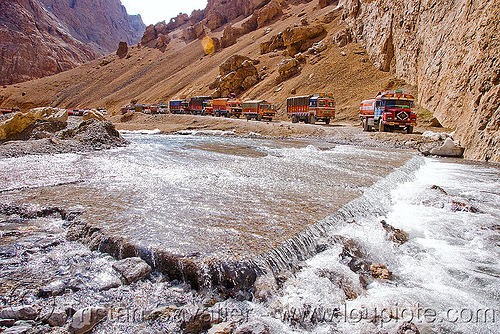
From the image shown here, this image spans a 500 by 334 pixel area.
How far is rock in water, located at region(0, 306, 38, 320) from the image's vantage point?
3651mm

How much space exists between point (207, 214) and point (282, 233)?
→ 6.56 feet

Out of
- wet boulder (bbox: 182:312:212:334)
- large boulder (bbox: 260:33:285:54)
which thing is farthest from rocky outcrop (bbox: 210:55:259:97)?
wet boulder (bbox: 182:312:212:334)

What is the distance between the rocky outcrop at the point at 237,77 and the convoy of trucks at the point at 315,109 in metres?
8.60

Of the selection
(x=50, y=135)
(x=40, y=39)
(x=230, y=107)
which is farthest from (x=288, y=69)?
(x=40, y=39)

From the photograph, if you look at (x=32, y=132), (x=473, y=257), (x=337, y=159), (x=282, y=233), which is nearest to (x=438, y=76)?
(x=337, y=159)

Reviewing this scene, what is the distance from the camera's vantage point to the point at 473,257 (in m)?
6.21

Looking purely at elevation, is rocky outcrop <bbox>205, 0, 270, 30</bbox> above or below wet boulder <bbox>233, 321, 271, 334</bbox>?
above

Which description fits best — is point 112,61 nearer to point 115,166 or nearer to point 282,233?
point 115,166

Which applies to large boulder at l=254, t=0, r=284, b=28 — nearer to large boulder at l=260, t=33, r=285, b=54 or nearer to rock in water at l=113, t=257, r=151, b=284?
large boulder at l=260, t=33, r=285, b=54

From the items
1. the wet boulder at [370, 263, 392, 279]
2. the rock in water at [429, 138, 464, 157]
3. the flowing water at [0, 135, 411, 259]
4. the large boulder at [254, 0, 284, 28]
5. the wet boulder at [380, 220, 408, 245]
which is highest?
the large boulder at [254, 0, 284, 28]

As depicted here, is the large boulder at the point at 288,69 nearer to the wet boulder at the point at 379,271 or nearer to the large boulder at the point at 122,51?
the wet boulder at the point at 379,271

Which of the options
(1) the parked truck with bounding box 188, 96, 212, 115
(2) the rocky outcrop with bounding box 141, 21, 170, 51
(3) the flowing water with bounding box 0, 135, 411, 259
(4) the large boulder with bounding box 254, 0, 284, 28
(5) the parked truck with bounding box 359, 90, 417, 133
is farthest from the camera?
(2) the rocky outcrop with bounding box 141, 21, 170, 51

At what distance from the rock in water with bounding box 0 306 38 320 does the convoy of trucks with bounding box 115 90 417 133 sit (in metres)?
24.3

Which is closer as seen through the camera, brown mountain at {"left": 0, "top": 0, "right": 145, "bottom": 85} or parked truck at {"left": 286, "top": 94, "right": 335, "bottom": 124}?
parked truck at {"left": 286, "top": 94, "right": 335, "bottom": 124}
